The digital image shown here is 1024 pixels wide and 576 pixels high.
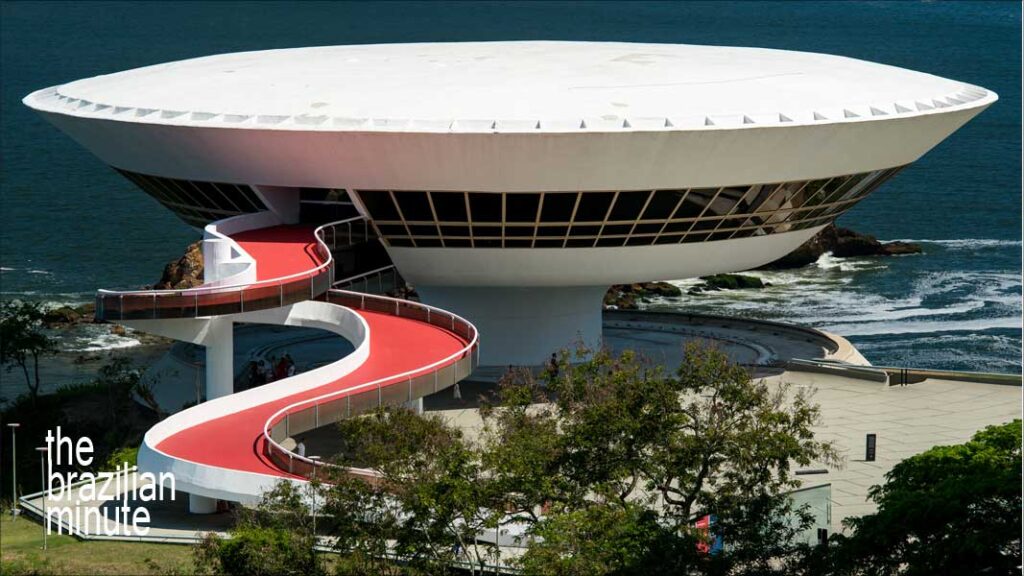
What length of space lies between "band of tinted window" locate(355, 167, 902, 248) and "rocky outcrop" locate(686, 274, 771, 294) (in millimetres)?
44047

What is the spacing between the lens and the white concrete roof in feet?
181

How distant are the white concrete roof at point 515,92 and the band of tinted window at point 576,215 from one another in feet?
8.26

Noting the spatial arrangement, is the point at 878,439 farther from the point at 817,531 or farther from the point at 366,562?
the point at 366,562

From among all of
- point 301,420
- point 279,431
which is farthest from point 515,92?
point 279,431

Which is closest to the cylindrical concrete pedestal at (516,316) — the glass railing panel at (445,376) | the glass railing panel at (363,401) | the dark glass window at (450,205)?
the dark glass window at (450,205)

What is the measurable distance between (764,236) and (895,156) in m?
4.65

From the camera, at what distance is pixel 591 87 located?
58188 millimetres

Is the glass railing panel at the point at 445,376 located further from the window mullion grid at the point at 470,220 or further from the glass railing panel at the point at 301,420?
the window mullion grid at the point at 470,220

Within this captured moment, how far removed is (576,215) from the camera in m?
57.0

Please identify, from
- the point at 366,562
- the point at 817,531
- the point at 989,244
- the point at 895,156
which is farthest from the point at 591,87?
the point at 989,244

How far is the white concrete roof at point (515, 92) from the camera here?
5531 centimetres

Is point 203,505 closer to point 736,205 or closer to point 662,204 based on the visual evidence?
point 662,204

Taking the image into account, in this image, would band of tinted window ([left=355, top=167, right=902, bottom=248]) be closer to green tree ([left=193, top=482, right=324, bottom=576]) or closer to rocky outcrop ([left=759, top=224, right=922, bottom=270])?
green tree ([left=193, top=482, right=324, bottom=576])

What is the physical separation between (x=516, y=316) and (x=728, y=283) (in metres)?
45.1
